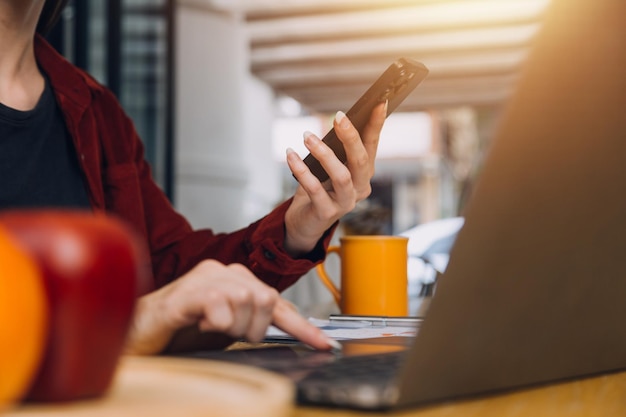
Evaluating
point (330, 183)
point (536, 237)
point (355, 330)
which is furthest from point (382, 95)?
point (536, 237)

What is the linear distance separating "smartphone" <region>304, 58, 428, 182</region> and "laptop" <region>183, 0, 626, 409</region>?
41 cm

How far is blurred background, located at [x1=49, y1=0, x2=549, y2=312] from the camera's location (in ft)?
11.1

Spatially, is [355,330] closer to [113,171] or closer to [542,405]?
[542,405]

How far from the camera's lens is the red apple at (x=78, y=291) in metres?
0.31

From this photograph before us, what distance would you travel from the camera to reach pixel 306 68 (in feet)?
25.8

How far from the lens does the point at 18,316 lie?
0.97 feet

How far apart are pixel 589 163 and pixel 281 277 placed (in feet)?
2.31

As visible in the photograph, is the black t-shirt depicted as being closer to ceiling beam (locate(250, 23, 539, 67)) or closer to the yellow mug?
the yellow mug

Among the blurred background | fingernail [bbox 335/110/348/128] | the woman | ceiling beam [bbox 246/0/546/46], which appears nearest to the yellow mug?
the woman

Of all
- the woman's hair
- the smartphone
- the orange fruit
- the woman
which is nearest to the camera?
the orange fruit

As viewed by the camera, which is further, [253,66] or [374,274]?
[253,66]

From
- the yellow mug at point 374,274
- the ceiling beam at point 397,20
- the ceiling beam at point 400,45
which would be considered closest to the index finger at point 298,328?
the yellow mug at point 374,274

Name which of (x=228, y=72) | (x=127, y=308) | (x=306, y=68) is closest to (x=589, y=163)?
(x=127, y=308)

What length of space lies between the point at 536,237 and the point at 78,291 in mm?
252
